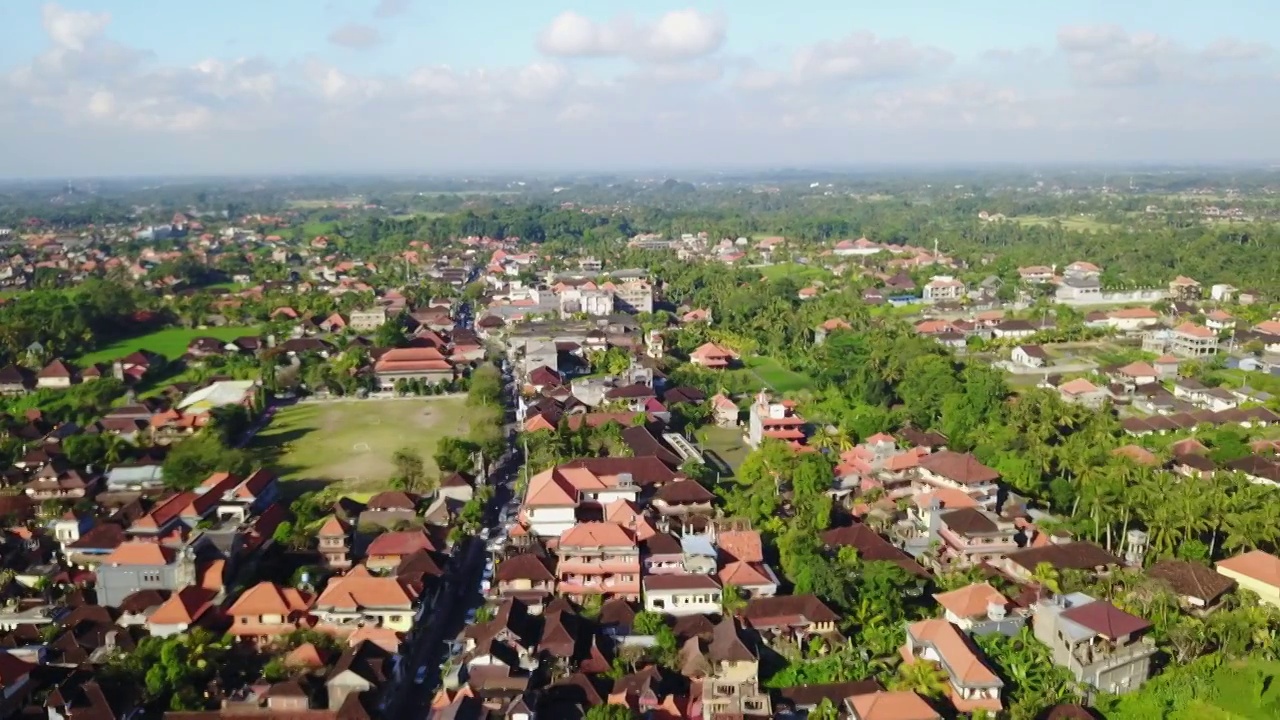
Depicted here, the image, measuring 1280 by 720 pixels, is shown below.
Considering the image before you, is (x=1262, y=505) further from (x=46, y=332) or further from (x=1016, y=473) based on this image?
(x=46, y=332)

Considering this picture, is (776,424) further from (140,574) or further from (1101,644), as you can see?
(140,574)

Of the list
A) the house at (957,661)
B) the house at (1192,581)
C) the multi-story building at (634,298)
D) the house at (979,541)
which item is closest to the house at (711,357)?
the multi-story building at (634,298)

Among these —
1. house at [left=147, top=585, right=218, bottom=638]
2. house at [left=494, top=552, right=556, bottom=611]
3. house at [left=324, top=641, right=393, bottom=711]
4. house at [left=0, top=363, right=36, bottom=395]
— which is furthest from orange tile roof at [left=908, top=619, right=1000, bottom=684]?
house at [left=0, top=363, right=36, bottom=395]

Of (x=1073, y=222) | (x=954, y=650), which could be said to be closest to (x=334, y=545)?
(x=954, y=650)

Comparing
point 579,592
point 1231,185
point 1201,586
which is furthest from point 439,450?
point 1231,185

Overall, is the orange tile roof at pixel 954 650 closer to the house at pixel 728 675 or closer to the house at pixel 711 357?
the house at pixel 728 675

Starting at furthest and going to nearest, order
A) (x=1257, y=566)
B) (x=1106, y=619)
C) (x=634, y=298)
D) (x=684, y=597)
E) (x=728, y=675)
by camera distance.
→ 1. (x=634, y=298)
2. (x=1257, y=566)
3. (x=684, y=597)
4. (x=1106, y=619)
5. (x=728, y=675)
